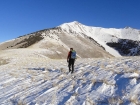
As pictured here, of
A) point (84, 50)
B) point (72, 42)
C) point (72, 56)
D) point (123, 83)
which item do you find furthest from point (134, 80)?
point (72, 42)

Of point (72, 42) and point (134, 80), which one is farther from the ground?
point (72, 42)

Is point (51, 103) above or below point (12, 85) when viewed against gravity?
below

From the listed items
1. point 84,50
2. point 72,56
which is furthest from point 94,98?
point 84,50

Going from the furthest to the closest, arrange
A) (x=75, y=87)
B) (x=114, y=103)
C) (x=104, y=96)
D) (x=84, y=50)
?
1. (x=84, y=50)
2. (x=75, y=87)
3. (x=104, y=96)
4. (x=114, y=103)

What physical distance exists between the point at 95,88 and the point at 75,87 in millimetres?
1310

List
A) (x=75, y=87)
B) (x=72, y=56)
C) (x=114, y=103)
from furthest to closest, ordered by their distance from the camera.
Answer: (x=72, y=56), (x=75, y=87), (x=114, y=103)

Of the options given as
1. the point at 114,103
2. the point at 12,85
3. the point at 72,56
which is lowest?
the point at 114,103

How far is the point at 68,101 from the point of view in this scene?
1005cm

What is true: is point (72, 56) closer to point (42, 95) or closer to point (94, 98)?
point (42, 95)

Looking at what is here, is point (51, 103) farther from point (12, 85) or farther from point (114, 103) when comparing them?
point (12, 85)

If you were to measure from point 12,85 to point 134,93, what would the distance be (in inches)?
344

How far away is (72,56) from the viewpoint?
1817cm

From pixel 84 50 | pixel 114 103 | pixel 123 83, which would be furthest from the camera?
pixel 84 50

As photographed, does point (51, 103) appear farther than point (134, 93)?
Yes
